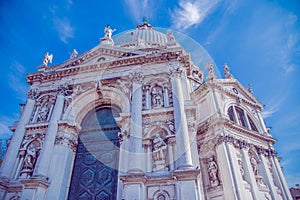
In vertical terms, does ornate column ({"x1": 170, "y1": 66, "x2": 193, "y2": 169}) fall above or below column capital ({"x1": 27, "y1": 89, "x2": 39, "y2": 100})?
below

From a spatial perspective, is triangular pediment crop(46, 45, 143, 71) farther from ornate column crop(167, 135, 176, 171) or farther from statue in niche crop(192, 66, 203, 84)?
statue in niche crop(192, 66, 203, 84)

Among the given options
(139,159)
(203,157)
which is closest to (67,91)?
(139,159)

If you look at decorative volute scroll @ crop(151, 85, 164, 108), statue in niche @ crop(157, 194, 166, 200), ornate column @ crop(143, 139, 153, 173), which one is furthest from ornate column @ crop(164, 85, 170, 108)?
statue in niche @ crop(157, 194, 166, 200)

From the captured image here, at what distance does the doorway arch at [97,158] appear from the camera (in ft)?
36.0

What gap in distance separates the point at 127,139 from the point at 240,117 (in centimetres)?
1233

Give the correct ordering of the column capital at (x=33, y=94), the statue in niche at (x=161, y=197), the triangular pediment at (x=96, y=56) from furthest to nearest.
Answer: the triangular pediment at (x=96, y=56) → the column capital at (x=33, y=94) → the statue in niche at (x=161, y=197)

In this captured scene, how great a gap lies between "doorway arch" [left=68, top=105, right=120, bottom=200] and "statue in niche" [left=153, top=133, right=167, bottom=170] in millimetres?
2310

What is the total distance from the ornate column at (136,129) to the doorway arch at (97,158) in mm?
1758

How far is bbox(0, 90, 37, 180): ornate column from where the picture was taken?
11.1m

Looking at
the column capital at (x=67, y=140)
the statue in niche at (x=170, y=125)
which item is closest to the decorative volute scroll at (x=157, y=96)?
the statue in niche at (x=170, y=125)

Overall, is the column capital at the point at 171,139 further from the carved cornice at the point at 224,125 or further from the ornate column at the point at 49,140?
the carved cornice at the point at 224,125

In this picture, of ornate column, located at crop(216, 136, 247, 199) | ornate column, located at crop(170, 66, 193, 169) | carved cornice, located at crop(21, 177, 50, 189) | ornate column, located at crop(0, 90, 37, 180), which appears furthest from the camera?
ornate column, located at crop(216, 136, 247, 199)

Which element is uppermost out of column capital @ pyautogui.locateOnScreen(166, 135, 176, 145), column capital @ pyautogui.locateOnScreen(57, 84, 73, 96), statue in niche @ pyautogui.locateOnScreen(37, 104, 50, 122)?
column capital @ pyautogui.locateOnScreen(57, 84, 73, 96)

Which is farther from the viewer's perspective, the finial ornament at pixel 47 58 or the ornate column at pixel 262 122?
the ornate column at pixel 262 122
